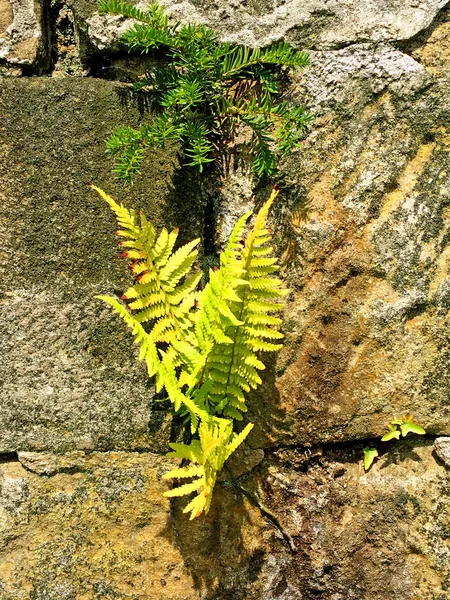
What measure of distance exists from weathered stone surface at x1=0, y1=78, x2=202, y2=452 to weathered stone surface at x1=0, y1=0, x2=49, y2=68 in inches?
5.5

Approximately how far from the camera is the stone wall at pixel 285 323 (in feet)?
9.20

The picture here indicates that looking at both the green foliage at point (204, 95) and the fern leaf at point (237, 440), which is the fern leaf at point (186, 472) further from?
the green foliage at point (204, 95)

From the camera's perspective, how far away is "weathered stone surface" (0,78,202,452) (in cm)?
281

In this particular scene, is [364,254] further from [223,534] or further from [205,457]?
[223,534]

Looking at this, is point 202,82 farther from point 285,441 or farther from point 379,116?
point 285,441

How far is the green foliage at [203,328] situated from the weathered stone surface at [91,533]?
277 mm

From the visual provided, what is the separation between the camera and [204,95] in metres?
2.81

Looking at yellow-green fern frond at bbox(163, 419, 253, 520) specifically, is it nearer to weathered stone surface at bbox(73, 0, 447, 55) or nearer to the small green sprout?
the small green sprout

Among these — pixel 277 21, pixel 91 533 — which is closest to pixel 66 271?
pixel 91 533

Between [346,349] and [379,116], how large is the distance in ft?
3.40

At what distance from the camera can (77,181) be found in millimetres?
2830

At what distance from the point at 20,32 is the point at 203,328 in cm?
155

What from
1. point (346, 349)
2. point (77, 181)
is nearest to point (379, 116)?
point (346, 349)

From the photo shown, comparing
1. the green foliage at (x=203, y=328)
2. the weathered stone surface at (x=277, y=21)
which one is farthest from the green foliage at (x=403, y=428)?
the weathered stone surface at (x=277, y=21)
